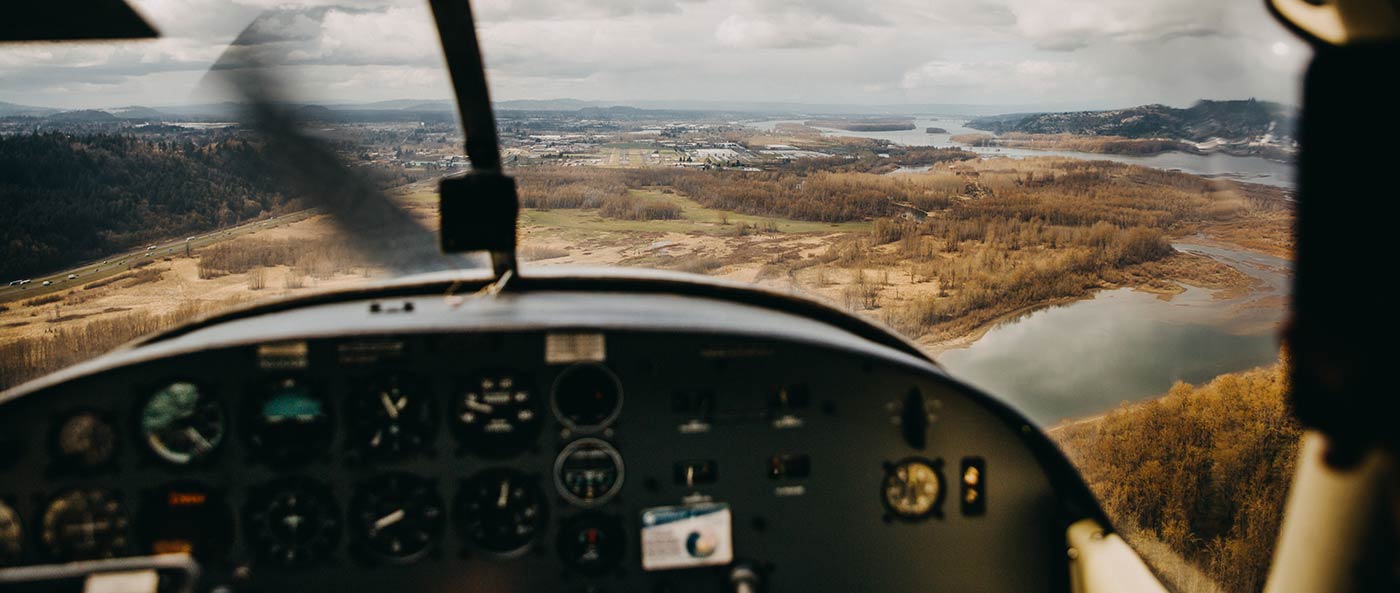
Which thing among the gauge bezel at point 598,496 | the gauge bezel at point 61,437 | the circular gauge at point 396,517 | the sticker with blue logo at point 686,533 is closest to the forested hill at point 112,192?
the gauge bezel at point 61,437

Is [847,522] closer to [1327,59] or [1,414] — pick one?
[1327,59]

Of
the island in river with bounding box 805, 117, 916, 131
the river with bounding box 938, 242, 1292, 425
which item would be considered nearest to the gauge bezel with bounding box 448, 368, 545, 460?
the river with bounding box 938, 242, 1292, 425

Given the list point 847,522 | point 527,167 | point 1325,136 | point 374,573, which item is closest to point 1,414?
point 374,573

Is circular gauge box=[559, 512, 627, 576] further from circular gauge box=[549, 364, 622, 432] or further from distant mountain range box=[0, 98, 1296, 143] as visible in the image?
distant mountain range box=[0, 98, 1296, 143]

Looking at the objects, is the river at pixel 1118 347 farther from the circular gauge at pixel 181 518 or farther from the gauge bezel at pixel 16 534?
the gauge bezel at pixel 16 534

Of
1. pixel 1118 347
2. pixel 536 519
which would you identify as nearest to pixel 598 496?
pixel 536 519

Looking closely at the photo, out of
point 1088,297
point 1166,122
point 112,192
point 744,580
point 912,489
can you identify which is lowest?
point 744,580

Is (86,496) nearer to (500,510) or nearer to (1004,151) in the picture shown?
(500,510)
